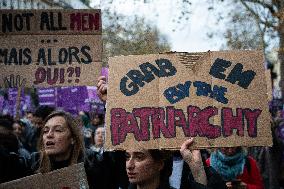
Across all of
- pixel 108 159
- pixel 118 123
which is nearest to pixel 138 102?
pixel 118 123

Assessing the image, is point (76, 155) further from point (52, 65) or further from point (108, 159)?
→ point (52, 65)

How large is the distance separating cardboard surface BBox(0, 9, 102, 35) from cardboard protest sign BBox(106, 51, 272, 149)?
37.4 inches

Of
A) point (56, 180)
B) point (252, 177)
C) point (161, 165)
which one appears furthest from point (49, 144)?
point (252, 177)

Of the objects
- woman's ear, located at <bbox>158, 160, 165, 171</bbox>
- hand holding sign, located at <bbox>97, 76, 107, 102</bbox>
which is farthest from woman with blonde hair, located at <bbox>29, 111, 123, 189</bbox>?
woman's ear, located at <bbox>158, 160, 165, 171</bbox>

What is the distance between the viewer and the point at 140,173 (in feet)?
12.0

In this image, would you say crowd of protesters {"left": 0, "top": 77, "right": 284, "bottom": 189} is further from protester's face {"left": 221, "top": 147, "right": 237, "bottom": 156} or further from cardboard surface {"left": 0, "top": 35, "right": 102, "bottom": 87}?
cardboard surface {"left": 0, "top": 35, "right": 102, "bottom": 87}

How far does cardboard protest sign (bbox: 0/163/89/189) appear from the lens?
345 cm

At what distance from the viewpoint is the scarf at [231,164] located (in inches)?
216

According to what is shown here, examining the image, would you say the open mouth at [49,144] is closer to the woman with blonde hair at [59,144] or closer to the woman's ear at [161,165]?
the woman with blonde hair at [59,144]

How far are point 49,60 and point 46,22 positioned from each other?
0.92 feet

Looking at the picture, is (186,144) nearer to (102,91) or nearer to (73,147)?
(102,91)

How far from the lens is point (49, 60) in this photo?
4.63m

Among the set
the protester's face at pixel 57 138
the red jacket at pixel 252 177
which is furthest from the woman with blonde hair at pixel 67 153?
the red jacket at pixel 252 177

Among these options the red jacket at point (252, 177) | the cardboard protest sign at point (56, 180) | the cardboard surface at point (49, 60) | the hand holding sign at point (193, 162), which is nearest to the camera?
the cardboard protest sign at point (56, 180)
